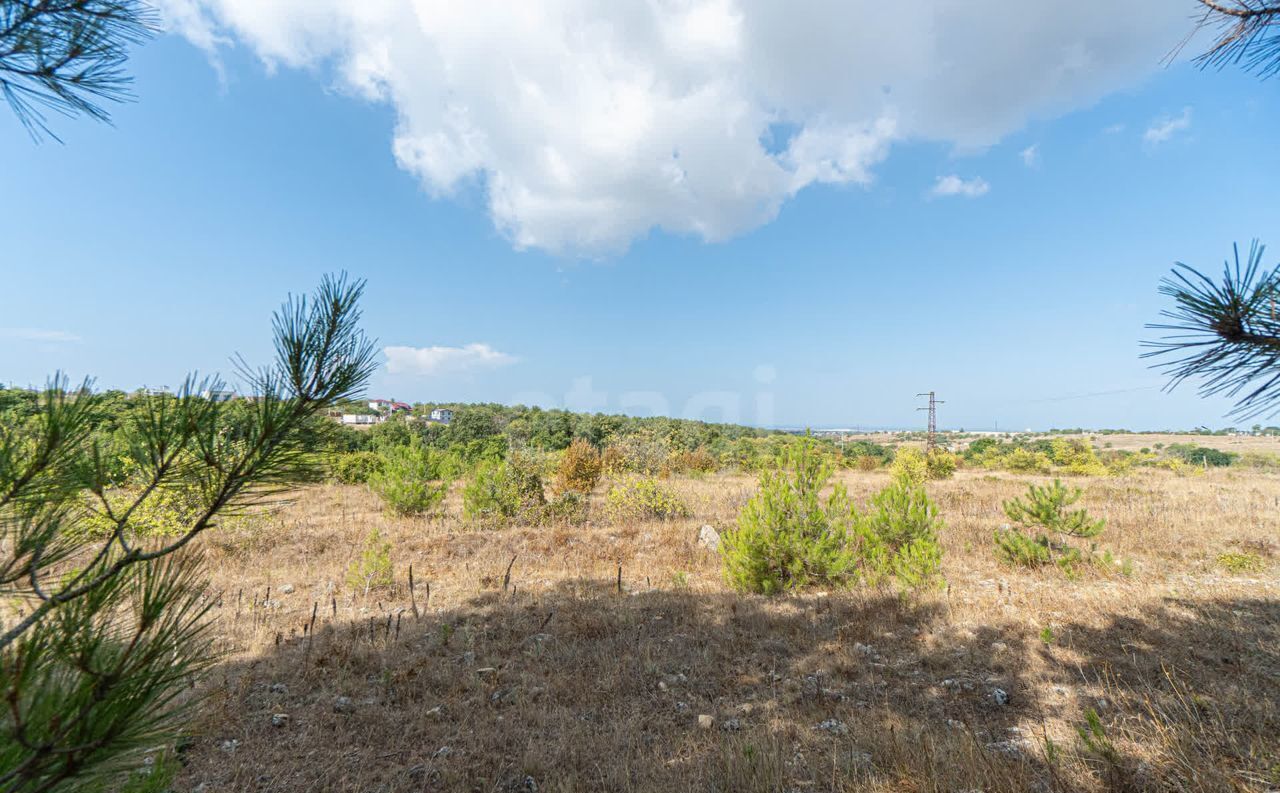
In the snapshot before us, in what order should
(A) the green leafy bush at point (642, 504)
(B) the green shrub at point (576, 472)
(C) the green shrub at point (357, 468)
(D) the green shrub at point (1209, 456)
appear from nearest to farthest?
(A) the green leafy bush at point (642, 504) → (B) the green shrub at point (576, 472) → (C) the green shrub at point (357, 468) → (D) the green shrub at point (1209, 456)

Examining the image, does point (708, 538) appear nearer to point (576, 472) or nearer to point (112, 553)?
point (576, 472)

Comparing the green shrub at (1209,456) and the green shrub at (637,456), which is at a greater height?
the green shrub at (1209,456)

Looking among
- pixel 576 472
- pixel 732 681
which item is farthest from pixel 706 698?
pixel 576 472

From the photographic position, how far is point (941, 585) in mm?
5984

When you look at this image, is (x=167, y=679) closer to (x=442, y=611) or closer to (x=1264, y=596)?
(x=442, y=611)

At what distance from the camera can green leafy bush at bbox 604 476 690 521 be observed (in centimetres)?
1091

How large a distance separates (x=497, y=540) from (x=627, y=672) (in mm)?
5589

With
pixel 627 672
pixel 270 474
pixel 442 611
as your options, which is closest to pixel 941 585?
pixel 627 672

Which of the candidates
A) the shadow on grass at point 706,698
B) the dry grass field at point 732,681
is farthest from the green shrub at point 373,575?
the shadow on grass at point 706,698

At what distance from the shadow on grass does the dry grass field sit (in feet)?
0.07

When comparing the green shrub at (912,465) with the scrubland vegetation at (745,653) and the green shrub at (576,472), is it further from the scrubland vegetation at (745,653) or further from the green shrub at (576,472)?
the green shrub at (576,472)

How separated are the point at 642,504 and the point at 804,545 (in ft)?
16.8

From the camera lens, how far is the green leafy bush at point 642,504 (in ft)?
35.8

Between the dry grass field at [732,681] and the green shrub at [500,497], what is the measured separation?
9.49 ft
